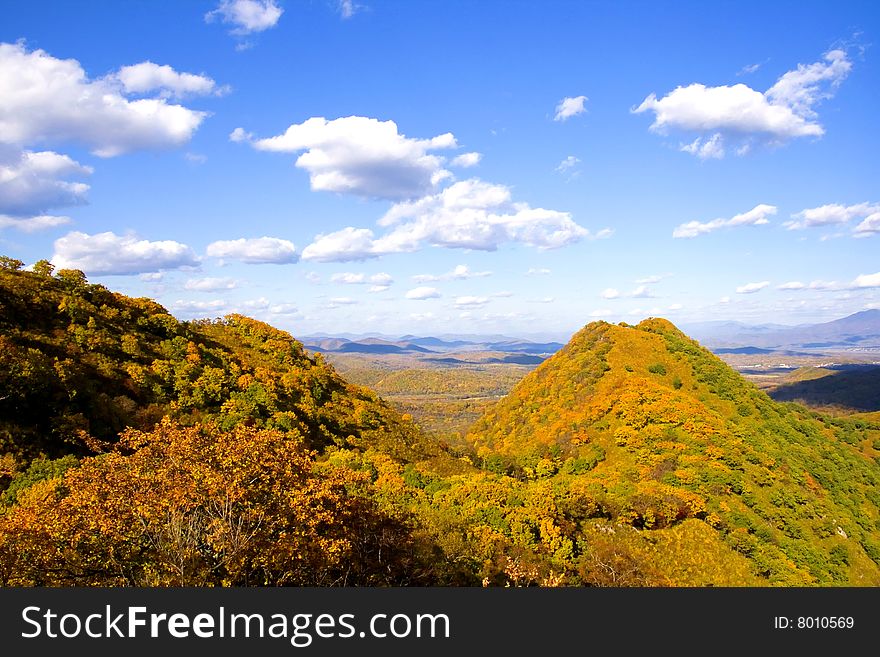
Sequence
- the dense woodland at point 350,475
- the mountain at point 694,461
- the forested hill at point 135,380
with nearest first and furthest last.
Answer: the dense woodland at point 350,475
the forested hill at point 135,380
the mountain at point 694,461

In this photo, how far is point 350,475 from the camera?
14.4 meters

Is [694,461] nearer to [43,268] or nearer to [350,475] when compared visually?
[350,475]

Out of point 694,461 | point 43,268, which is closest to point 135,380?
point 43,268

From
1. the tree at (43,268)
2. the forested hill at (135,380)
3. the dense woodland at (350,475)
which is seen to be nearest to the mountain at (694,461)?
the dense woodland at (350,475)

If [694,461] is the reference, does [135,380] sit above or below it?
above

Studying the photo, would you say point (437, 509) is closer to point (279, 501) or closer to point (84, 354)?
point (279, 501)

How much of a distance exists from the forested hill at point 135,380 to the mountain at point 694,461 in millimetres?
16542

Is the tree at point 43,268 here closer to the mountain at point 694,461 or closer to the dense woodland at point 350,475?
the dense woodland at point 350,475

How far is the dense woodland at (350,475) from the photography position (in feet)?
36.6

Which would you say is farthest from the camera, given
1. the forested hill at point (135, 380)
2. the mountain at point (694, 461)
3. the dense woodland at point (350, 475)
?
the mountain at point (694, 461)

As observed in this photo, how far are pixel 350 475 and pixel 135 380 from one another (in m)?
24.7

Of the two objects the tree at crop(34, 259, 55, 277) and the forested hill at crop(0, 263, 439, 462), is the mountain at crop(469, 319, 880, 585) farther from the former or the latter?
the tree at crop(34, 259, 55, 277)

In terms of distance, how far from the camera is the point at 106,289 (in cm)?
4056

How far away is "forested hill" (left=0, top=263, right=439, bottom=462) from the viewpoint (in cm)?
2434
